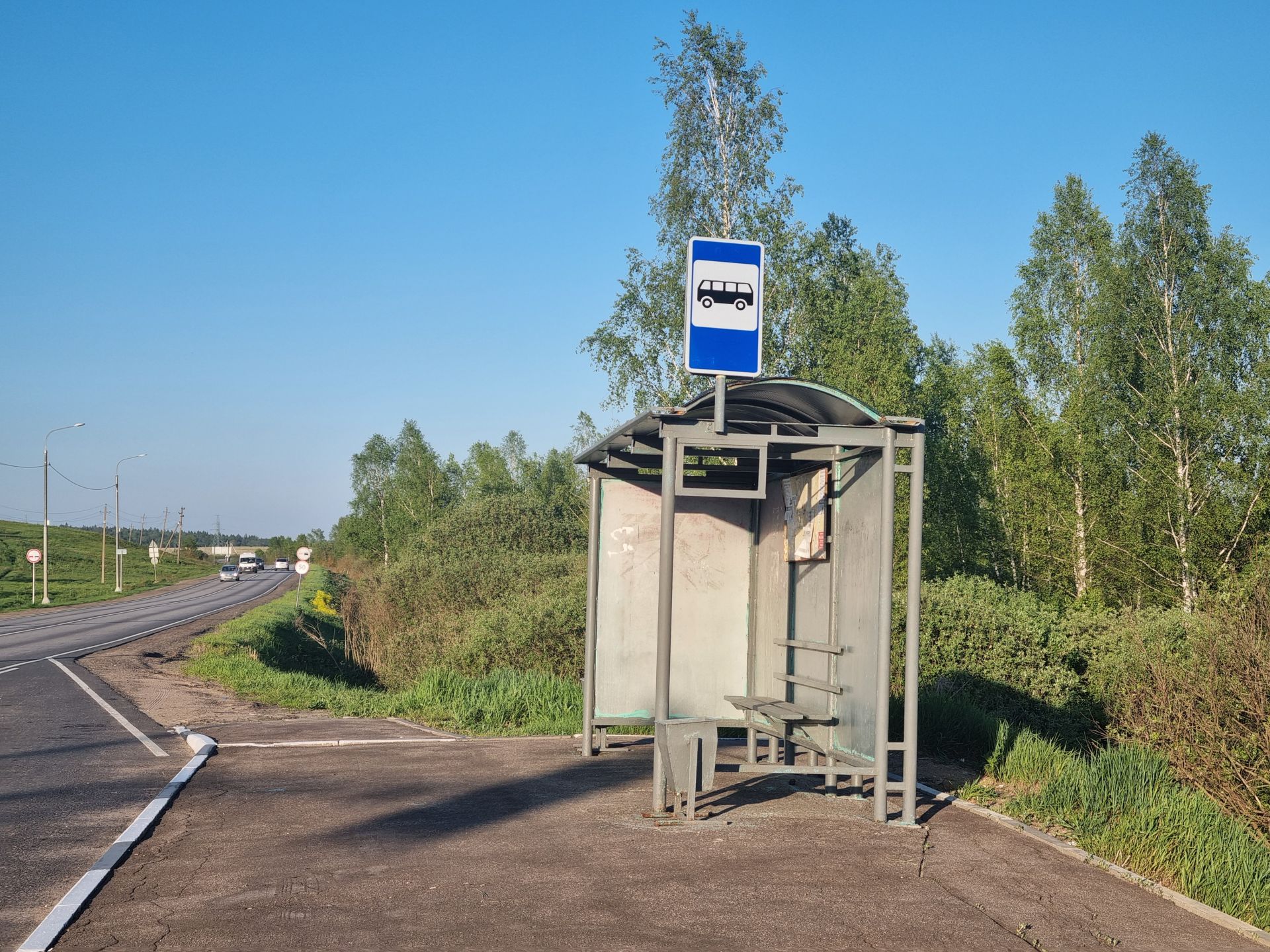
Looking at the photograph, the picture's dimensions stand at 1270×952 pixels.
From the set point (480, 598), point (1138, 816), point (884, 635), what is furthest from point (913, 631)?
point (480, 598)

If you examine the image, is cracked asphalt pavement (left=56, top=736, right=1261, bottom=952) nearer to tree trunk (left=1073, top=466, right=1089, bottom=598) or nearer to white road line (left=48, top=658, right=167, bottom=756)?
white road line (left=48, top=658, right=167, bottom=756)

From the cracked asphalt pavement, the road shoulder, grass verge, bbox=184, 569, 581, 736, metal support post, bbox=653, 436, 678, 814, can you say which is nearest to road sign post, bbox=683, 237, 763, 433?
metal support post, bbox=653, 436, 678, 814

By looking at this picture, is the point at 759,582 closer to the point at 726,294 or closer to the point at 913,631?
the point at 913,631

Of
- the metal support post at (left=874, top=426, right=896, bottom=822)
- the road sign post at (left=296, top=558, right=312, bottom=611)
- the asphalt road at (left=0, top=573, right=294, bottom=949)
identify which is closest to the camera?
the asphalt road at (left=0, top=573, right=294, bottom=949)

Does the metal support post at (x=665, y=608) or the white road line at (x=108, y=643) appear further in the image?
the white road line at (x=108, y=643)

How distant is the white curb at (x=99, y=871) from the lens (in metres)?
4.72

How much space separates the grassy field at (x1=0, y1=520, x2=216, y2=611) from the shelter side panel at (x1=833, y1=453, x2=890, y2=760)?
4361cm

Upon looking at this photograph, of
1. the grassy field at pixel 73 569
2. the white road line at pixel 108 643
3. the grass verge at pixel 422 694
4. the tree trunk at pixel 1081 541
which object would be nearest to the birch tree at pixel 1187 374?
the tree trunk at pixel 1081 541

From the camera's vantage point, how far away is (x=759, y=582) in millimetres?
9438

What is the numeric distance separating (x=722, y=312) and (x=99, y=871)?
501 centimetres

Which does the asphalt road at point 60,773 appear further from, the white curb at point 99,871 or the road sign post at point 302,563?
the road sign post at point 302,563

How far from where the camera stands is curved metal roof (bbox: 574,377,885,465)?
737 centimetres

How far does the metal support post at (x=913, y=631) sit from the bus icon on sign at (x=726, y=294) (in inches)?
58.3

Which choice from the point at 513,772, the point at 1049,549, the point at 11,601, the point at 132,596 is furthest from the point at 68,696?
the point at 132,596
